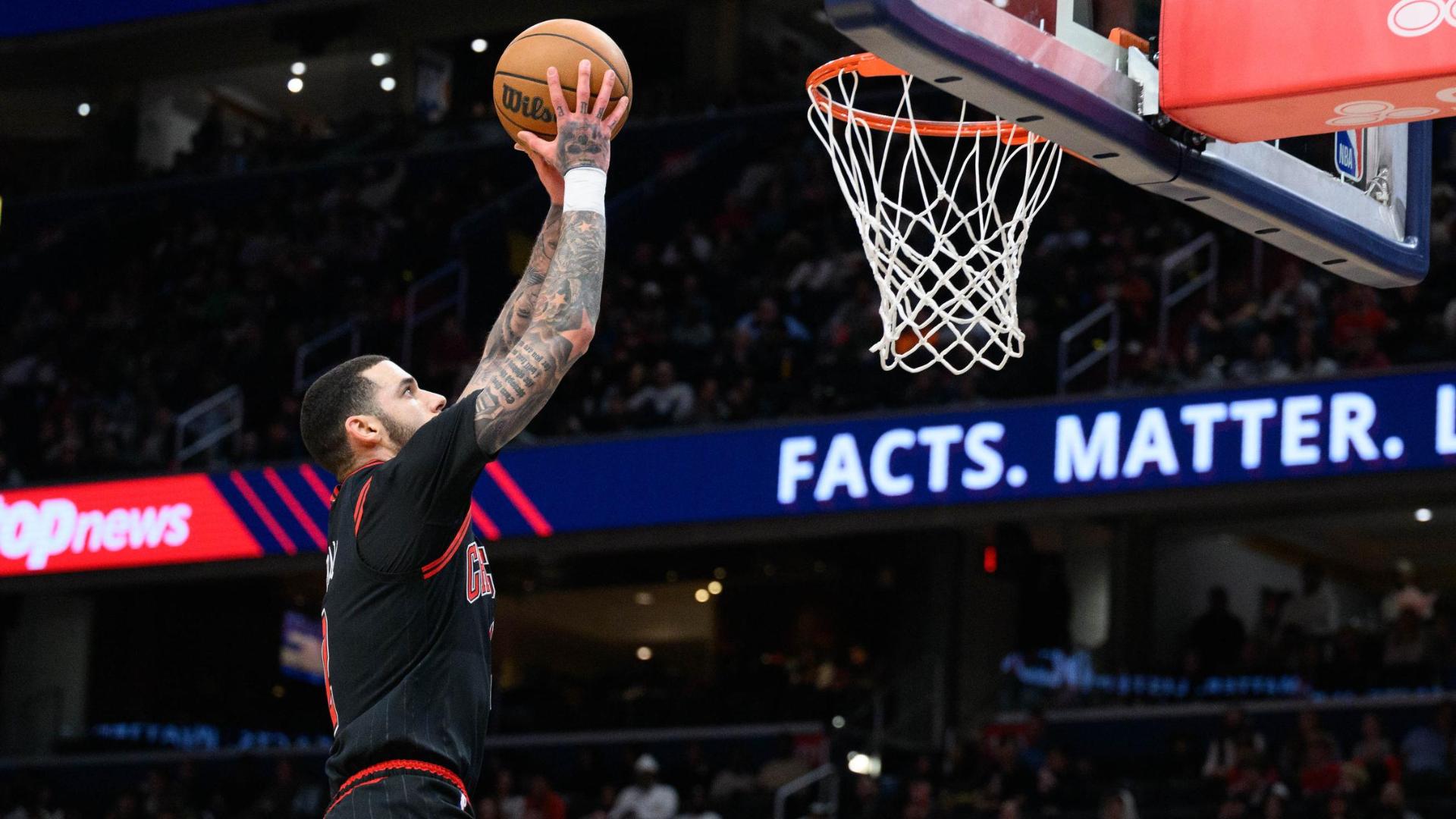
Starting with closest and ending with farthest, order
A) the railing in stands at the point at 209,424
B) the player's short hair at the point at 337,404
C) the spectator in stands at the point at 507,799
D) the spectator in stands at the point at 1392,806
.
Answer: the player's short hair at the point at 337,404 < the spectator in stands at the point at 1392,806 < the spectator in stands at the point at 507,799 < the railing in stands at the point at 209,424

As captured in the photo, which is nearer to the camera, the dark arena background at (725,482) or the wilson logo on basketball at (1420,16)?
the wilson logo on basketball at (1420,16)

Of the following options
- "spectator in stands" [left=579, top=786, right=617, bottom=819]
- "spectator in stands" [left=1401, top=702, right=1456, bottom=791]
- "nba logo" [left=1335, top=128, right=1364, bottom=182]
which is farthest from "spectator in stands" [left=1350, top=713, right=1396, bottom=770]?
"nba logo" [left=1335, top=128, right=1364, bottom=182]

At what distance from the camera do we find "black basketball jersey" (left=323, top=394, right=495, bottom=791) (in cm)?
346

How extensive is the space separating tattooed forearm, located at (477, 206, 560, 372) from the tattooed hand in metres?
0.16

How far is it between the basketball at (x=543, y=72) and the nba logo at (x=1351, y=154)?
6.68ft

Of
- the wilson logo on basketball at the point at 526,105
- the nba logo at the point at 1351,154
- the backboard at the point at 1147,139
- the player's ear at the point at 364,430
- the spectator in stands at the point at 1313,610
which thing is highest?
the spectator in stands at the point at 1313,610

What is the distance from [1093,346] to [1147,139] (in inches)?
376

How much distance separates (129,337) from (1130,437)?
35.0 feet

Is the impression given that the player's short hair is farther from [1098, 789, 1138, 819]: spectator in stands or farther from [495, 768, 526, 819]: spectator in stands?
[495, 768, 526, 819]: spectator in stands

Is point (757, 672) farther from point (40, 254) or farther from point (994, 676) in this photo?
point (40, 254)

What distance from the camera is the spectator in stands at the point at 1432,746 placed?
12.2 meters

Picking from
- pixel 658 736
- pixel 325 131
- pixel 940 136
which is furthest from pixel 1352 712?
pixel 325 131

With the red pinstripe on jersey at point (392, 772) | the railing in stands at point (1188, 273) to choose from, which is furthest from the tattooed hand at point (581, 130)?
the railing in stands at point (1188, 273)

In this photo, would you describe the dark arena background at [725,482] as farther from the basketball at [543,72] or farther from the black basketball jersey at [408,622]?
the black basketball jersey at [408,622]
